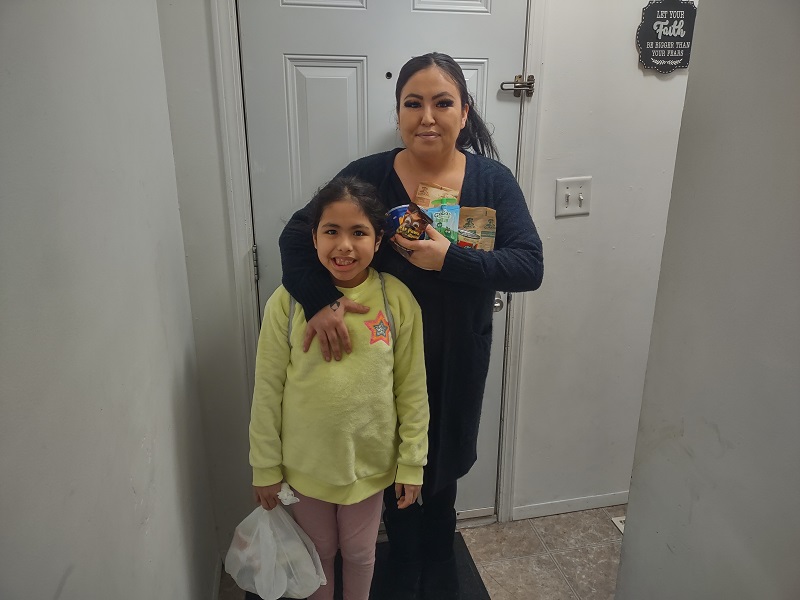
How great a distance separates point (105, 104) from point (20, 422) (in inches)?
21.4

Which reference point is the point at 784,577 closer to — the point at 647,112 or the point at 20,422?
the point at 20,422

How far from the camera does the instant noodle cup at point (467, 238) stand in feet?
4.30

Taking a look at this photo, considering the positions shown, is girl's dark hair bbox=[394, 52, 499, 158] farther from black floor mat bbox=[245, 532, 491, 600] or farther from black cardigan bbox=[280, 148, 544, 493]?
black floor mat bbox=[245, 532, 491, 600]

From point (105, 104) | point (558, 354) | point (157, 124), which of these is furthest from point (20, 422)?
point (558, 354)

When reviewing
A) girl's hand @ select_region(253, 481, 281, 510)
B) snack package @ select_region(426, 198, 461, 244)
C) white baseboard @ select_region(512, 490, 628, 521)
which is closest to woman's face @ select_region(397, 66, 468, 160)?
snack package @ select_region(426, 198, 461, 244)

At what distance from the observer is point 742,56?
896 mm

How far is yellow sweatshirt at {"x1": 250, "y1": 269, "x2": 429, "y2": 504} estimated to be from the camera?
121 centimetres

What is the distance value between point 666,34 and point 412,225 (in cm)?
102

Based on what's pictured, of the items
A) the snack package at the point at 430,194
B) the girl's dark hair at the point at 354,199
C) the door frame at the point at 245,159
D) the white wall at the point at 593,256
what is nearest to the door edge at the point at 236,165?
the door frame at the point at 245,159

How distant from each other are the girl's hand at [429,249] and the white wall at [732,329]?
0.43 metres

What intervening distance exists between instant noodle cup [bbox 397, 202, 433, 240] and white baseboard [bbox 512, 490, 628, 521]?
122 cm

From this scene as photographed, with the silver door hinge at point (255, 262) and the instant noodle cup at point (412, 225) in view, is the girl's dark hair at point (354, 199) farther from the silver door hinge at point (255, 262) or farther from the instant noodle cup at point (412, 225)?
the silver door hinge at point (255, 262)

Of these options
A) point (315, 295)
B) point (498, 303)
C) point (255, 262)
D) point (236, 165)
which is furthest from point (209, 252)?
point (498, 303)

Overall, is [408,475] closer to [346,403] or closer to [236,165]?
[346,403]
